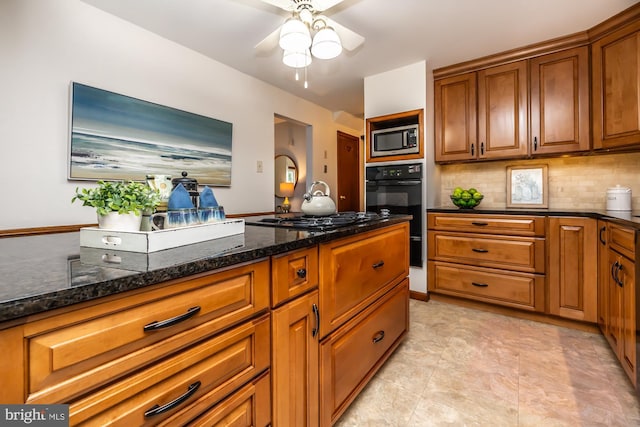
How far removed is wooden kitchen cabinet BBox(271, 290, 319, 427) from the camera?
0.97 metres

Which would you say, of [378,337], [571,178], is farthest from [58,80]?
[571,178]

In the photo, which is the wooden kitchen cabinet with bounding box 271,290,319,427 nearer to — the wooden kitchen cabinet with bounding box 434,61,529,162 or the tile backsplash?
the wooden kitchen cabinet with bounding box 434,61,529,162

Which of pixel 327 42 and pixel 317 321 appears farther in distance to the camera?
pixel 327 42

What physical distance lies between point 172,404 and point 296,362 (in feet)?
1.46

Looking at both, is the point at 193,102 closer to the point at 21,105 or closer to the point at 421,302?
the point at 21,105

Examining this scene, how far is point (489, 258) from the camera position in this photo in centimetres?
270

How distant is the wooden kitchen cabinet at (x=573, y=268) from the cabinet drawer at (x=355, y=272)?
58.7 inches

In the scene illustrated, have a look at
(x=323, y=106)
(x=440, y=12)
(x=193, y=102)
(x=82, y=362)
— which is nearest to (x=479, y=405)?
(x=82, y=362)

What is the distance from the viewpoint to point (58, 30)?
6.13 ft

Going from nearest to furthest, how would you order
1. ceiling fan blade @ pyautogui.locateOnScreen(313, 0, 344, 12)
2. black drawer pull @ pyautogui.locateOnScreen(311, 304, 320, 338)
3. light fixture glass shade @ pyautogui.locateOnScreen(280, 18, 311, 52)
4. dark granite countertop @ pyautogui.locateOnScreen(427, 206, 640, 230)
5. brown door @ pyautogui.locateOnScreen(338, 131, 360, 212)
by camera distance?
black drawer pull @ pyautogui.locateOnScreen(311, 304, 320, 338)
light fixture glass shade @ pyautogui.locateOnScreen(280, 18, 311, 52)
ceiling fan blade @ pyautogui.locateOnScreen(313, 0, 344, 12)
dark granite countertop @ pyautogui.locateOnScreen(427, 206, 640, 230)
brown door @ pyautogui.locateOnScreen(338, 131, 360, 212)

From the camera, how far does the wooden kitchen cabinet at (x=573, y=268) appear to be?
228cm

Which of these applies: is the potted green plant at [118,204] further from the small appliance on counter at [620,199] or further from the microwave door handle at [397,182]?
the small appliance on counter at [620,199]

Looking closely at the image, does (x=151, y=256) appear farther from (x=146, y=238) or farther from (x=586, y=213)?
(x=586, y=213)

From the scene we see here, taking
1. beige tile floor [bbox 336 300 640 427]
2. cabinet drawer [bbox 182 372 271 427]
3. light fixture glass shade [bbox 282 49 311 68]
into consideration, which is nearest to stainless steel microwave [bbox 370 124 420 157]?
light fixture glass shade [bbox 282 49 311 68]
